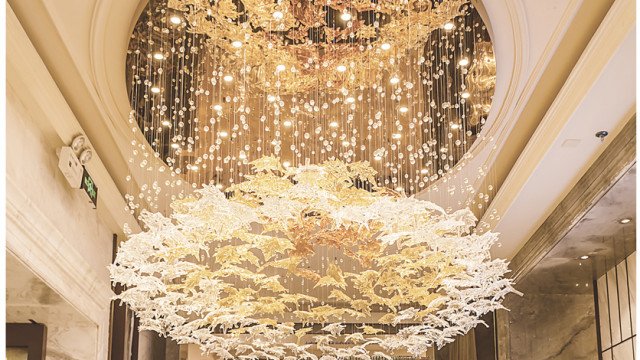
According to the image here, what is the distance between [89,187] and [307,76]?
2.36m

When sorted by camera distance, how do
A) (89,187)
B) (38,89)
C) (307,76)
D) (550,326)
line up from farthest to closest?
(550,326) < (89,187) < (307,76) < (38,89)

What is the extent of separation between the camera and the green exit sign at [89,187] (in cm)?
792

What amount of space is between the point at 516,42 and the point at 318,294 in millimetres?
7434

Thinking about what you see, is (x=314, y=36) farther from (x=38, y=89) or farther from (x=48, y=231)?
(x=48, y=231)

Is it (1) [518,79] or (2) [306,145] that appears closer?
(1) [518,79]

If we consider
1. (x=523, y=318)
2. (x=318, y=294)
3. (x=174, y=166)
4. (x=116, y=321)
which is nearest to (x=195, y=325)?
(x=174, y=166)

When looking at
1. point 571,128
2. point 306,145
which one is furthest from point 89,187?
point 571,128

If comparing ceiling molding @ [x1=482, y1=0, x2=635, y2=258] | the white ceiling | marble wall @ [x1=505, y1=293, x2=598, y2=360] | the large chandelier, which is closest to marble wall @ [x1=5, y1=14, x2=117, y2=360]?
the white ceiling

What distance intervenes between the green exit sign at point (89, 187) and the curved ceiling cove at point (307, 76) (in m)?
0.61

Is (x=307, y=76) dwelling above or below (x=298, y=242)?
above

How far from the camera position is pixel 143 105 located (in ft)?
26.6

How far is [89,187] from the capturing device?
8.14 metres

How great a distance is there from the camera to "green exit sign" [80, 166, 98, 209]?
792cm

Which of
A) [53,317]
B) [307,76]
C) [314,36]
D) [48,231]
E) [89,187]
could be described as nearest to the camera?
[48,231]
